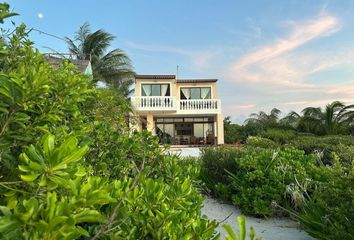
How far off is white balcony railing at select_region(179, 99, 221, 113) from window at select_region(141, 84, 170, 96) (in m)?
1.75

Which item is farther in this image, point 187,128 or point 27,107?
point 187,128

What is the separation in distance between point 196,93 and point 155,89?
141 inches

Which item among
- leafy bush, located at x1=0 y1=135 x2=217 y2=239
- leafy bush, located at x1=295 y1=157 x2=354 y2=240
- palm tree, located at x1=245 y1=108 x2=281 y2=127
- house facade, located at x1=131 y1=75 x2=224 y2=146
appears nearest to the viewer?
leafy bush, located at x1=0 y1=135 x2=217 y2=239

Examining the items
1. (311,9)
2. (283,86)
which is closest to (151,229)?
(311,9)

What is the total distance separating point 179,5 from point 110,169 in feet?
32.2

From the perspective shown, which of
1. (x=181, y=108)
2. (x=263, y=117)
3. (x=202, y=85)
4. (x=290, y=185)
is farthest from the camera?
(x=263, y=117)

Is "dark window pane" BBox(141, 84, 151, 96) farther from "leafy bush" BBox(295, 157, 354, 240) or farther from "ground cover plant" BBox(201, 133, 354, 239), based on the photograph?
"leafy bush" BBox(295, 157, 354, 240)

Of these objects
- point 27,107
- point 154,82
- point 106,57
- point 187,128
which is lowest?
point 27,107

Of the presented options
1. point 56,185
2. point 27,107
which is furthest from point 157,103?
point 56,185

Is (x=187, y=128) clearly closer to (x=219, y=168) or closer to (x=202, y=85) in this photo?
(x=202, y=85)

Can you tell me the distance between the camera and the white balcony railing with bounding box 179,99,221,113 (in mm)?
27766

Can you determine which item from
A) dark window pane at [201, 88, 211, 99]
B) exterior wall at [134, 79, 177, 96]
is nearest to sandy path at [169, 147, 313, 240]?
exterior wall at [134, 79, 177, 96]

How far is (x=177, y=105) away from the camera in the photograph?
27.5 meters

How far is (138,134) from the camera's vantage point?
3.35m
